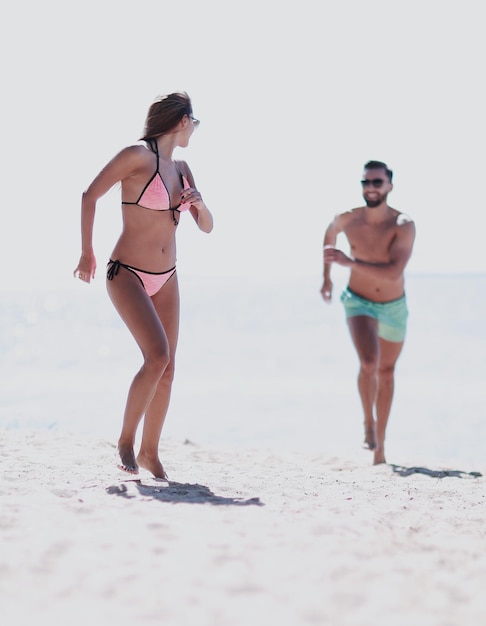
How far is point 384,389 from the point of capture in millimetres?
6312

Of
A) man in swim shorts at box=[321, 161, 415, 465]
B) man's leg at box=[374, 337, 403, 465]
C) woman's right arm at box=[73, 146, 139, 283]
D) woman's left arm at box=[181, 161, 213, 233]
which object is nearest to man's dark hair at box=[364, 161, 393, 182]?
man in swim shorts at box=[321, 161, 415, 465]

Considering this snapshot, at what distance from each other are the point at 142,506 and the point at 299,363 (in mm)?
26341

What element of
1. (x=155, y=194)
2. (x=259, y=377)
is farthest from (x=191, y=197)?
(x=259, y=377)

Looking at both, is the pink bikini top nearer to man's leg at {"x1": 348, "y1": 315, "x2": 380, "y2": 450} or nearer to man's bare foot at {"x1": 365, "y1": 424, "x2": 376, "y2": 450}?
man's leg at {"x1": 348, "y1": 315, "x2": 380, "y2": 450}

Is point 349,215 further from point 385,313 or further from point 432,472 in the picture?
point 432,472

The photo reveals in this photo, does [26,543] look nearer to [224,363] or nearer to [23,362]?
[224,363]

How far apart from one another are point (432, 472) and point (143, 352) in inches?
114

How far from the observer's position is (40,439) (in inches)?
271

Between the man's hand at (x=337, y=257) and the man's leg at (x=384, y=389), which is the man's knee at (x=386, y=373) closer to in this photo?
the man's leg at (x=384, y=389)

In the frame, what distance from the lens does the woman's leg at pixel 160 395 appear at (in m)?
4.59

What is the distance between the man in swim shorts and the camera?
6.23 metres

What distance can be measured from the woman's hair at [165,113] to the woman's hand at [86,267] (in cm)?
78

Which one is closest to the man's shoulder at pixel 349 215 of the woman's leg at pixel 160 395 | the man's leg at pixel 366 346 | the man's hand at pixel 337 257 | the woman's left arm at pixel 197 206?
the man's leg at pixel 366 346

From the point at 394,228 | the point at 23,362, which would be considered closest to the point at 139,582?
the point at 394,228
